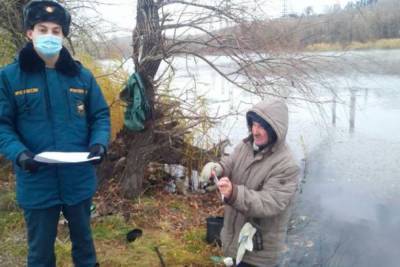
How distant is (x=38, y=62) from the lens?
8.24 ft

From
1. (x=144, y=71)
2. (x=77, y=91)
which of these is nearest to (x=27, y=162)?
(x=77, y=91)

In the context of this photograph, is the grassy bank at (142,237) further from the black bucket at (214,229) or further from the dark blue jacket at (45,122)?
the dark blue jacket at (45,122)

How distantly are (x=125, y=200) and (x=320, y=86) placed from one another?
247 cm

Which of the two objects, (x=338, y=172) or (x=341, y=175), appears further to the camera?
(x=338, y=172)

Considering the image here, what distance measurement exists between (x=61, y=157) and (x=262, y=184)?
3.82 ft

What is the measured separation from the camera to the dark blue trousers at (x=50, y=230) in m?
2.57

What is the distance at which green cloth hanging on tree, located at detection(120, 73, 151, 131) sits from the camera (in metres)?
4.32

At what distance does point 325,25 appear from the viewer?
4.45 meters

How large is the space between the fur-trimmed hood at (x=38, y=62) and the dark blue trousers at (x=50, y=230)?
83 centimetres

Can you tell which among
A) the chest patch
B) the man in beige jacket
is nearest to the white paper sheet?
the chest patch

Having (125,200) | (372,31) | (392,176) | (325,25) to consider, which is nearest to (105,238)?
(125,200)

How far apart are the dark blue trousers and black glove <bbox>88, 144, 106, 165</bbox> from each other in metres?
0.33

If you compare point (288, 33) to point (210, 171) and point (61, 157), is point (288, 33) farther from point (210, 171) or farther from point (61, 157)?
point (61, 157)

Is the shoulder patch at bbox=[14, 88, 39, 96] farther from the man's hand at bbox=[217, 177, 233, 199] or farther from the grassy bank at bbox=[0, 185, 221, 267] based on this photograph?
the grassy bank at bbox=[0, 185, 221, 267]
